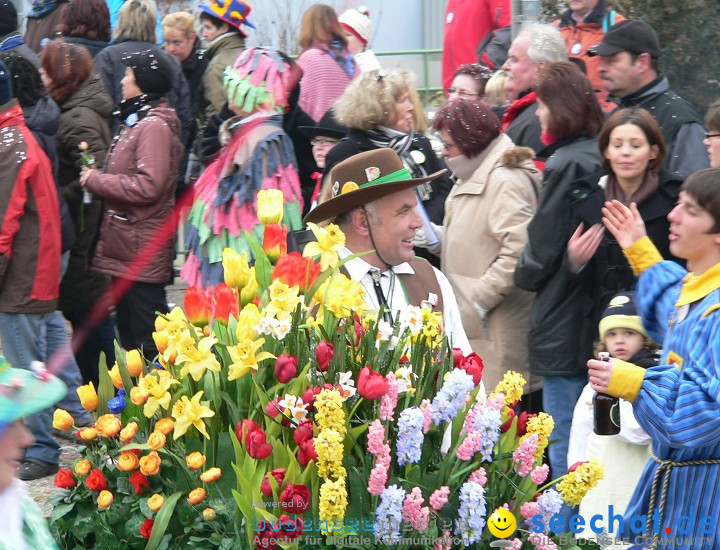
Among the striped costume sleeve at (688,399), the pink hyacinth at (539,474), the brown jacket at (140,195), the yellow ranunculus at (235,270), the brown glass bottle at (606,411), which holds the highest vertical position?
the yellow ranunculus at (235,270)

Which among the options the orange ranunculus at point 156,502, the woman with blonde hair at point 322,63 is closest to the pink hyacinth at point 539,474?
the orange ranunculus at point 156,502

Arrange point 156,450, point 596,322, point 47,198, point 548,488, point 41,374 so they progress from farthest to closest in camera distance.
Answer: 1. point 47,198
2. point 596,322
3. point 548,488
4. point 156,450
5. point 41,374

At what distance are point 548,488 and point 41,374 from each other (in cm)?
133

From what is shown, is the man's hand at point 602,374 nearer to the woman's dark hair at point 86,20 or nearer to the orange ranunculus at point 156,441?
the orange ranunculus at point 156,441

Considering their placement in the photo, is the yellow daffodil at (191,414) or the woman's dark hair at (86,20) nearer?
the yellow daffodil at (191,414)

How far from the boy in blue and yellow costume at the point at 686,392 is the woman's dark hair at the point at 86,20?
5.38 m

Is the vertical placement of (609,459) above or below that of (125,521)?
below

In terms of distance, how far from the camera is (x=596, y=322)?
16.0 ft

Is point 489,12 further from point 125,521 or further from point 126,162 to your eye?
point 125,521

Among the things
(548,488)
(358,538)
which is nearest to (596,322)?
(548,488)

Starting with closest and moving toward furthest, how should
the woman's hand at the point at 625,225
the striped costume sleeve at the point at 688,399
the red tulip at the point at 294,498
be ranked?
the red tulip at the point at 294,498 → the striped costume sleeve at the point at 688,399 → the woman's hand at the point at 625,225

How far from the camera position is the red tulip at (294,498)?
2.51 metres

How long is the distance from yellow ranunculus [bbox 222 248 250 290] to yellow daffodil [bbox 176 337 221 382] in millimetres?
179

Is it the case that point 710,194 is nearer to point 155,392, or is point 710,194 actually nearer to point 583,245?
point 583,245
